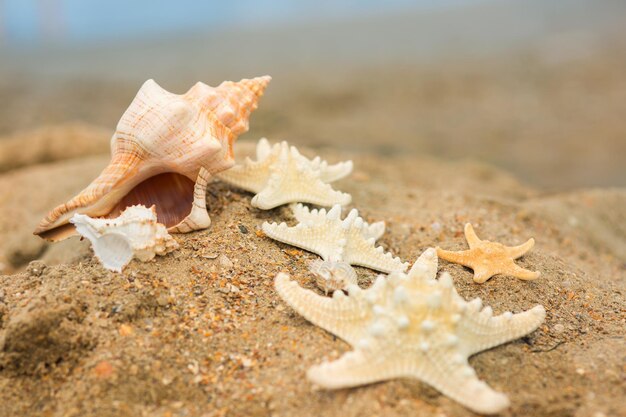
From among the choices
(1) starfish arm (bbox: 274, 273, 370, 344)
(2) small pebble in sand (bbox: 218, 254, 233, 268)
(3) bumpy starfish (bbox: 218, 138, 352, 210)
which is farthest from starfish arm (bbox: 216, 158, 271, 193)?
(1) starfish arm (bbox: 274, 273, 370, 344)

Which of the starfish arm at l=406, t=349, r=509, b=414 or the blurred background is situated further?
the blurred background

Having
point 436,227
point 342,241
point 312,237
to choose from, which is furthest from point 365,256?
point 436,227

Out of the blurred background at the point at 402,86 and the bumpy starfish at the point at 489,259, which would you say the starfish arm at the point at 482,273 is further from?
the blurred background at the point at 402,86

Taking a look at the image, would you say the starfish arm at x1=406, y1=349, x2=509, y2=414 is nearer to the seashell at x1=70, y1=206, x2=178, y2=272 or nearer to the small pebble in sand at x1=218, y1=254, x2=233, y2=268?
the small pebble in sand at x1=218, y1=254, x2=233, y2=268

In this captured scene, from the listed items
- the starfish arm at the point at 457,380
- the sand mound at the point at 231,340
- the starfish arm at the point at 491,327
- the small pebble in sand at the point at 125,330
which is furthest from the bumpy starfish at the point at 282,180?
the starfish arm at the point at 457,380

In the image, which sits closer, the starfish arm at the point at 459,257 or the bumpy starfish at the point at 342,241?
the bumpy starfish at the point at 342,241

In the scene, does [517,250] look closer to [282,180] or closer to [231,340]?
[282,180]

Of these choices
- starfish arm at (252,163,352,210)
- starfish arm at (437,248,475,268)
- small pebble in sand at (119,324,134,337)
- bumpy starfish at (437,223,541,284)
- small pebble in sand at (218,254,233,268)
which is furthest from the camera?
starfish arm at (252,163,352,210)
